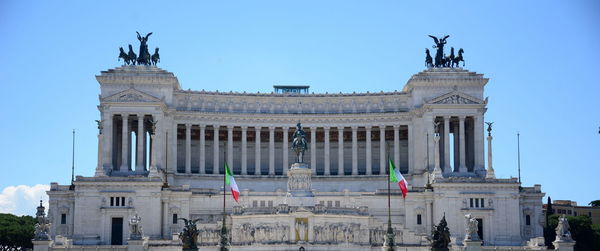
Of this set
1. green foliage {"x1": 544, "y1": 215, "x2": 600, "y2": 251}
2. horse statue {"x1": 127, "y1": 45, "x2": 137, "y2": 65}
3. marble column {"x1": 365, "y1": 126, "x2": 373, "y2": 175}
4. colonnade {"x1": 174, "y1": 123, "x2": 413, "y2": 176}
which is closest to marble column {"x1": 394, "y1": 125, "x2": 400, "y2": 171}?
colonnade {"x1": 174, "y1": 123, "x2": 413, "y2": 176}

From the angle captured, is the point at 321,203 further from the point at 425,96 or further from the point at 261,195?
the point at 425,96

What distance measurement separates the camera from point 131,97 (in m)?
129

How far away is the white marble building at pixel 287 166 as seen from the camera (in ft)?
363

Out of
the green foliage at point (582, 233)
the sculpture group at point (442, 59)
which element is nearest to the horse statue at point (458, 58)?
the sculpture group at point (442, 59)

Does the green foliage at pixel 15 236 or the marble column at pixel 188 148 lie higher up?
the marble column at pixel 188 148

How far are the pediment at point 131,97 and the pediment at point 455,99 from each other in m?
35.1

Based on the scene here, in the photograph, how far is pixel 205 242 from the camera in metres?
109

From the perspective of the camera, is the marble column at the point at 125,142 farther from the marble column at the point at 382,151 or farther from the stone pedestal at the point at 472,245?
the stone pedestal at the point at 472,245

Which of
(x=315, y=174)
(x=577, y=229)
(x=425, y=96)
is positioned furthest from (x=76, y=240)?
(x=577, y=229)

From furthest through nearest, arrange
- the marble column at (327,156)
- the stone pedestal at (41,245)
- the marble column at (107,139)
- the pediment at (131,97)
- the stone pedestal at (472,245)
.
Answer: the marble column at (327,156), the pediment at (131,97), the marble column at (107,139), the stone pedestal at (472,245), the stone pedestal at (41,245)

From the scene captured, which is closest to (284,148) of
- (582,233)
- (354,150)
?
(354,150)

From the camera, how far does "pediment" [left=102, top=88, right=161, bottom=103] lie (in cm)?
12825

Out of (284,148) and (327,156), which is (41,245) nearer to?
(284,148)

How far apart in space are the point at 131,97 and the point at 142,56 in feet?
22.6
